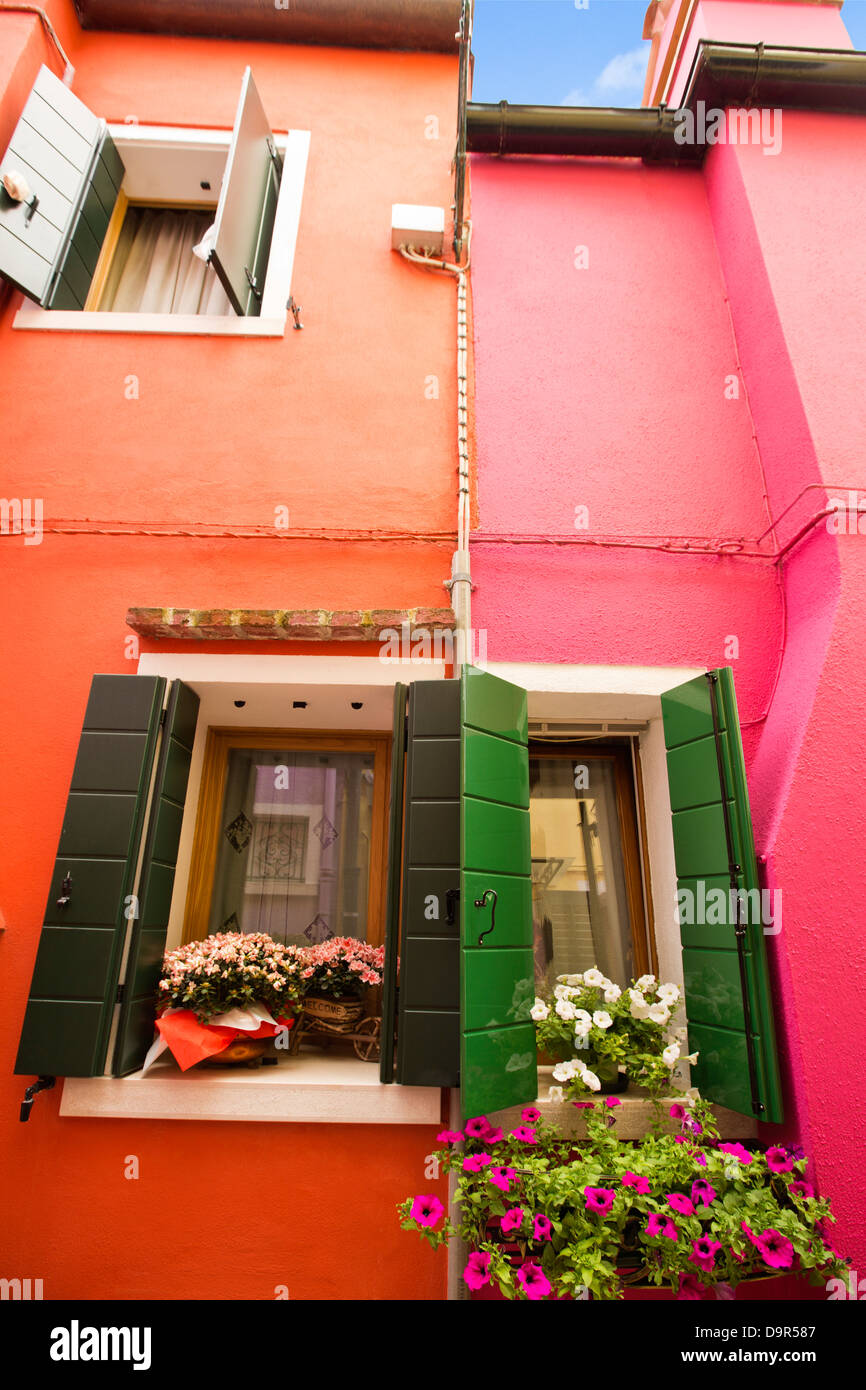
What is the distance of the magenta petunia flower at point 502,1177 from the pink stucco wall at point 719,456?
134 cm

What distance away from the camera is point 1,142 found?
491cm

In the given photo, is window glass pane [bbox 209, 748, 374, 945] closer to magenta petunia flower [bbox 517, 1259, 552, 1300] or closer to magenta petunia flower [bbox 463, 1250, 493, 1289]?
magenta petunia flower [bbox 463, 1250, 493, 1289]

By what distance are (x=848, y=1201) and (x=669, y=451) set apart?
4.00m

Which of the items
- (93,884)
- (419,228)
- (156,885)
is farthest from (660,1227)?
(419,228)

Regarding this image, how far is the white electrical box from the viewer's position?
16.4 ft

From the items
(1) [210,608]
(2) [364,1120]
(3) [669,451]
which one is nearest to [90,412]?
(1) [210,608]

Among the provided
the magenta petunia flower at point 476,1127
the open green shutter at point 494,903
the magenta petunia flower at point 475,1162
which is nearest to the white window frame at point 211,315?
the open green shutter at point 494,903

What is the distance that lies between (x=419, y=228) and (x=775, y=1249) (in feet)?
19.3

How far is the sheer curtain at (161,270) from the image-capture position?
5.47 meters

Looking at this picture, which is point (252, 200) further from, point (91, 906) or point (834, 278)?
point (91, 906)

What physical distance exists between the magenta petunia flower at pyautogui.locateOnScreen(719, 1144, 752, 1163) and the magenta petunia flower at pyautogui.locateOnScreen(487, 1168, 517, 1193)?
0.88m

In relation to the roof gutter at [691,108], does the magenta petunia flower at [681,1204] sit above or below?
below

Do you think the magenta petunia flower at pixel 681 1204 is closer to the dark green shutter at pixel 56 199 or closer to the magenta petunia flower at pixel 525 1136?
the magenta petunia flower at pixel 525 1136

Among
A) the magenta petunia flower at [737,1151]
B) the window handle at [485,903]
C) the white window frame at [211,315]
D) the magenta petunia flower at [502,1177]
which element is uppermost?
the white window frame at [211,315]
